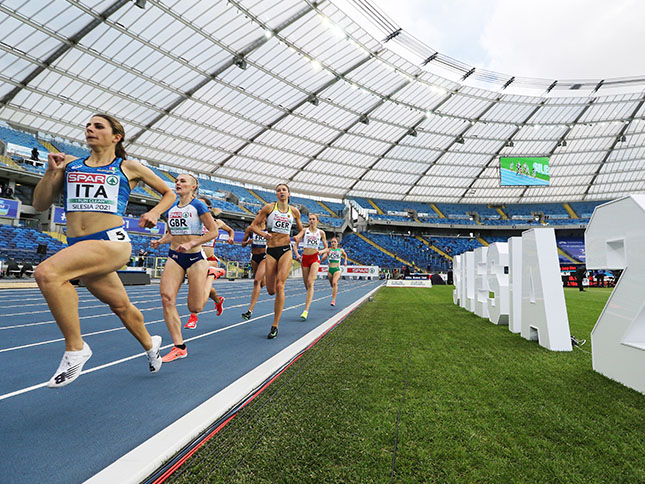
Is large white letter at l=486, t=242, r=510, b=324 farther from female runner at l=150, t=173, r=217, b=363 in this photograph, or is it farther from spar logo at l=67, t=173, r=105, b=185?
spar logo at l=67, t=173, r=105, b=185

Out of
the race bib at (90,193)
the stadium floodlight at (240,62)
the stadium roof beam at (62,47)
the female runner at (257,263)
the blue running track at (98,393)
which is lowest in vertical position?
the blue running track at (98,393)

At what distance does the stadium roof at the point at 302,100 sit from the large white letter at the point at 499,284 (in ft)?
69.9

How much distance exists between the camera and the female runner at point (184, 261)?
3793mm

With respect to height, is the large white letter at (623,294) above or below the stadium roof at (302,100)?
below

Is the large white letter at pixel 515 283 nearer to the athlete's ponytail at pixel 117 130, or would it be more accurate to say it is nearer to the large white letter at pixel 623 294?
the large white letter at pixel 623 294

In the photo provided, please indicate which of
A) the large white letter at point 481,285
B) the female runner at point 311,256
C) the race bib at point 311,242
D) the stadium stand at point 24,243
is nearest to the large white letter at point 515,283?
the large white letter at point 481,285

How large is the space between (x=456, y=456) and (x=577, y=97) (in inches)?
1873

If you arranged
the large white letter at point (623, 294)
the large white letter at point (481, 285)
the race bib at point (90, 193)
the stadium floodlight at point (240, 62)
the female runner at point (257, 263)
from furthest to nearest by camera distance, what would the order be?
the stadium floodlight at point (240, 62), the large white letter at point (481, 285), the female runner at point (257, 263), the large white letter at point (623, 294), the race bib at point (90, 193)

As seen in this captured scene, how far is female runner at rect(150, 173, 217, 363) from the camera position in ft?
12.4

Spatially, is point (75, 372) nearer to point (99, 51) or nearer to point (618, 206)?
point (618, 206)

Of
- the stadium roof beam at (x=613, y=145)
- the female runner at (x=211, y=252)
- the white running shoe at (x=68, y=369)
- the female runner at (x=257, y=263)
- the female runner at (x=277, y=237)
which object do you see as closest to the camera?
the white running shoe at (x=68, y=369)

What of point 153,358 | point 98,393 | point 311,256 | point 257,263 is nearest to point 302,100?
point 311,256

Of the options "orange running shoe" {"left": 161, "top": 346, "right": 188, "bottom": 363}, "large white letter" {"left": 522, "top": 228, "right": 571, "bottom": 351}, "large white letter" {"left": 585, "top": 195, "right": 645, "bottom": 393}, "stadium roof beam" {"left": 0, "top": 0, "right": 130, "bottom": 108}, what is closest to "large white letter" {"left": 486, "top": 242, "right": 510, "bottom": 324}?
"large white letter" {"left": 522, "top": 228, "right": 571, "bottom": 351}

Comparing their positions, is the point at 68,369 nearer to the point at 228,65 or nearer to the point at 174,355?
the point at 174,355
